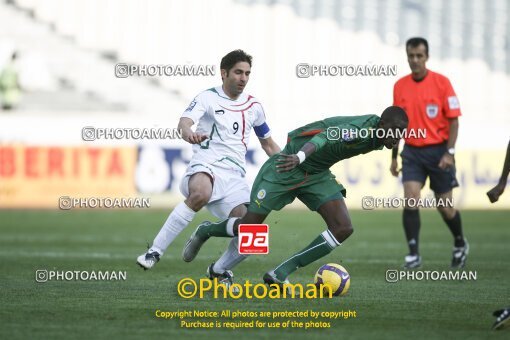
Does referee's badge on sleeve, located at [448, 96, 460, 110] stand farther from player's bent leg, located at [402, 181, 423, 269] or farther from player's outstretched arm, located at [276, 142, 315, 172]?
player's outstretched arm, located at [276, 142, 315, 172]

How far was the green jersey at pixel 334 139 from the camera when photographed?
7.66 m

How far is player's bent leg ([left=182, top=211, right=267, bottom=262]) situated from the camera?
26.4 ft

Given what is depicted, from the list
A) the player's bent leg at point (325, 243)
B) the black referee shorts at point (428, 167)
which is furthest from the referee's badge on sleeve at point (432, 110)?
the player's bent leg at point (325, 243)

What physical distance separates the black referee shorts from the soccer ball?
2.93m

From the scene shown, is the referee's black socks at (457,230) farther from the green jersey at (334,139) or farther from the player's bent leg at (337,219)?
the green jersey at (334,139)

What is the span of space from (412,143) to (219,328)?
16.5ft

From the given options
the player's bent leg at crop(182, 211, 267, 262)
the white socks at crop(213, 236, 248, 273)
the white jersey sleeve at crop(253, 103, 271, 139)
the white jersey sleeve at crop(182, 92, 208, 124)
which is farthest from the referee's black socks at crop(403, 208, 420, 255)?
the white jersey sleeve at crop(182, 92, 208, 124)

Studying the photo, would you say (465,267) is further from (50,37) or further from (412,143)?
(50,37)

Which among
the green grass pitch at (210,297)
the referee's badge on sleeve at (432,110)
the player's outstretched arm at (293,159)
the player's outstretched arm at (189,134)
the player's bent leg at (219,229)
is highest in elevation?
the referee's badge on sleeve at (432,110)

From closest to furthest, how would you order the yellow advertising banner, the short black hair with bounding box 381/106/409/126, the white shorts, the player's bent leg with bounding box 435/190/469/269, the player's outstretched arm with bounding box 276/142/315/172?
the player's outstretched arm with bounding box 276/142/315/172 → the short black hair with bounding box 381/106/409/126 → the white shorts → the player's bent leg with bounding box 435/190/469/269 → the yellow advertising banner

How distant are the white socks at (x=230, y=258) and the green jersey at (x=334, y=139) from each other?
0.96m

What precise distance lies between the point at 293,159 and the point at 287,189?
27.3 inches

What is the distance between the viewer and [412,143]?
10.7m

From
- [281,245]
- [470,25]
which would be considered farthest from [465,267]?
[470,25]
